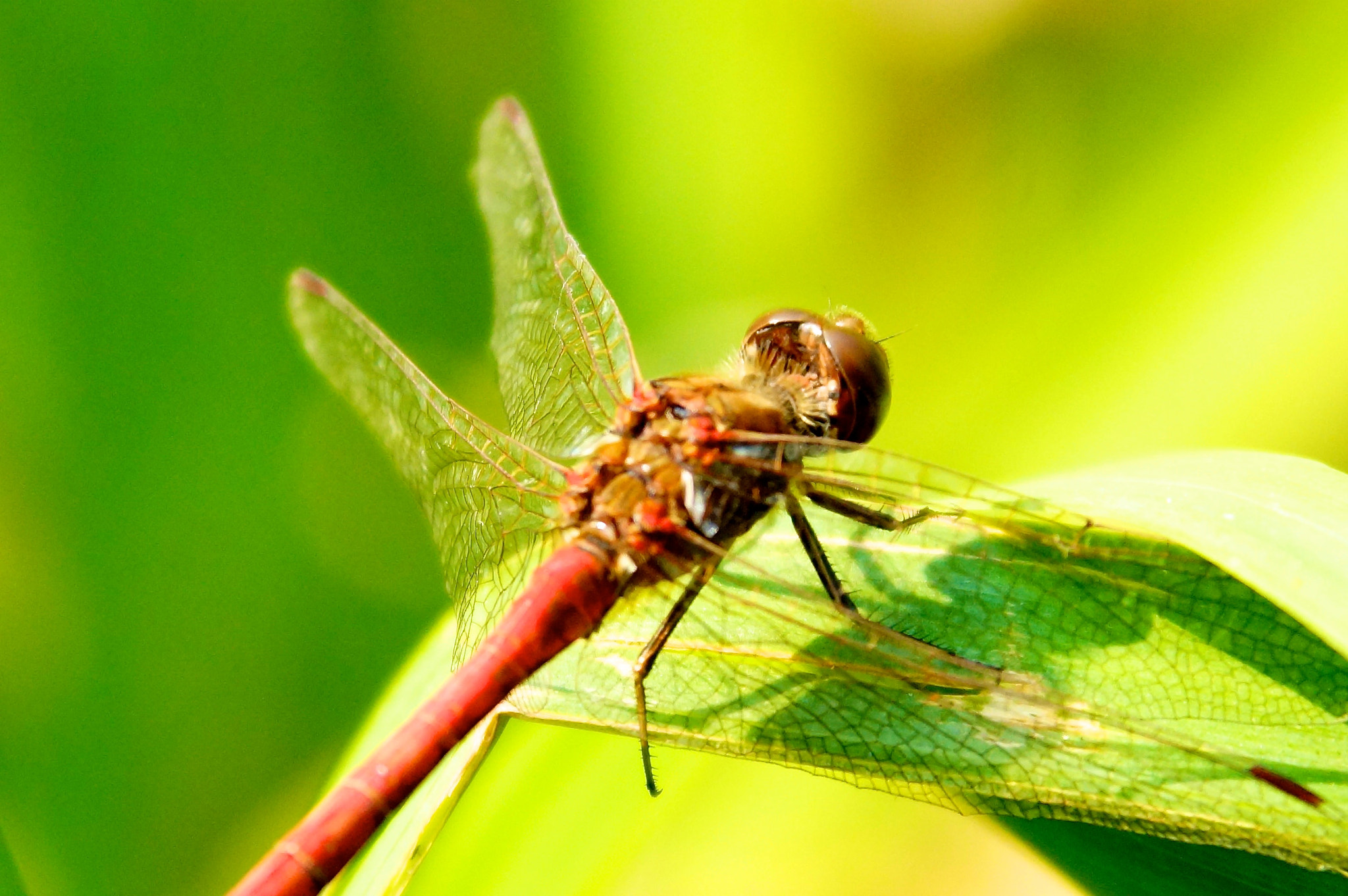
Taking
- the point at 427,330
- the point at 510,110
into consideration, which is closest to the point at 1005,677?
the point at 510,110

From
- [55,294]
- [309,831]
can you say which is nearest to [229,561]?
[55,294]

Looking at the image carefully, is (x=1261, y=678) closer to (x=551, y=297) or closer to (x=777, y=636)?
(x=777, y=636)

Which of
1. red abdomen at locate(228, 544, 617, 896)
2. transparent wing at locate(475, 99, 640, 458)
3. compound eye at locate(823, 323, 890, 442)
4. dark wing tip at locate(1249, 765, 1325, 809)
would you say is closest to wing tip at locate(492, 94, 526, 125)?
transparent wing at locate(475, 99, 640, 458)

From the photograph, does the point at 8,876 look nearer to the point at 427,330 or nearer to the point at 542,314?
the point at 542,314

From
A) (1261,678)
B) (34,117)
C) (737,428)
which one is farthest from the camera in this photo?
(34,117)

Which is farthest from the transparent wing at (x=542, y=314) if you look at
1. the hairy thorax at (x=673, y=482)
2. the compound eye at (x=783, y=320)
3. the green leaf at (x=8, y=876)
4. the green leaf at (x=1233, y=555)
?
the green leaf at (x=8, y=876)

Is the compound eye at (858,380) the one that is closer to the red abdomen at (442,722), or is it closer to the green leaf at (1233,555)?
the green leaf at (1233,555)

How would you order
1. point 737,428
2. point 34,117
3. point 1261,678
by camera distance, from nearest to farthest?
1. point 1261,678
2. point 737,428
3. point 34,117

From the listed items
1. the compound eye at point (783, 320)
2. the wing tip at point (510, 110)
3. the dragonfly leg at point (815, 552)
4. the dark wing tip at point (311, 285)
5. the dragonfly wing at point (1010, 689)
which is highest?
the wing tip at point (510, 110)
